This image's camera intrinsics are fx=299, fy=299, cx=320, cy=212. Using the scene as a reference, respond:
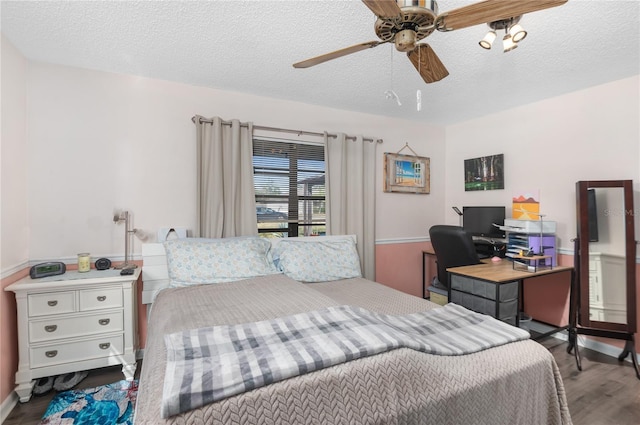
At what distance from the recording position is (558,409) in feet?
4.39

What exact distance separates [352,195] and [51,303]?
2740mm

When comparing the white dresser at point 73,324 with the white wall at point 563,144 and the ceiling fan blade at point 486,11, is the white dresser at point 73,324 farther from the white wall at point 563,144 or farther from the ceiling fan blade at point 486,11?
the white wall at point 563,144

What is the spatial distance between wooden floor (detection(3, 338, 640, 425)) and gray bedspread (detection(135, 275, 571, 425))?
3.01 feet

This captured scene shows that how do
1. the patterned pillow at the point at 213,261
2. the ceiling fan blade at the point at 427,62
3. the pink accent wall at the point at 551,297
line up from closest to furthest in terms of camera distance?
the ceiling fan blade at the point at 427,62 < the patterned pillow at the point at 213,261 < the pink accent wall at the point at 551,297

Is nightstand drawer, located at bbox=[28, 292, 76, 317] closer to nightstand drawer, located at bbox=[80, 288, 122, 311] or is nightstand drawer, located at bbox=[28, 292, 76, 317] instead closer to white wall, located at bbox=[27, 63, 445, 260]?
nightstand drawer, located at bbox=[80, 288, 122, 311]

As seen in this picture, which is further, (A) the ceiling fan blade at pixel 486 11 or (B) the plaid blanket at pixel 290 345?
(A) the ceiling fan blade at pixel 486 11

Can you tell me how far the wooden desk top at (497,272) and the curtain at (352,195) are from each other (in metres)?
1.08

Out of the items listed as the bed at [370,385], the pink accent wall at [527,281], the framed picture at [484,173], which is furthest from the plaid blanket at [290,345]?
the framed picture at [484,173]

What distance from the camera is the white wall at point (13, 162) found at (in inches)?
77.7

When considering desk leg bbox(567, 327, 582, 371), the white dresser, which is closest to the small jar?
the white dresser

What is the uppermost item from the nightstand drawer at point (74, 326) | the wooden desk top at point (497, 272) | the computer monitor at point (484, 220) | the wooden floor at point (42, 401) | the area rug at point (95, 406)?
the computer monitor at point (484, 220)

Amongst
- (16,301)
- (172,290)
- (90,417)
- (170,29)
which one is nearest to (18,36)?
(170,29)

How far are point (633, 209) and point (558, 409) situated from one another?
2062 millimetres

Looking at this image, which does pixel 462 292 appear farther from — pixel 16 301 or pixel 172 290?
pixel 16 301
